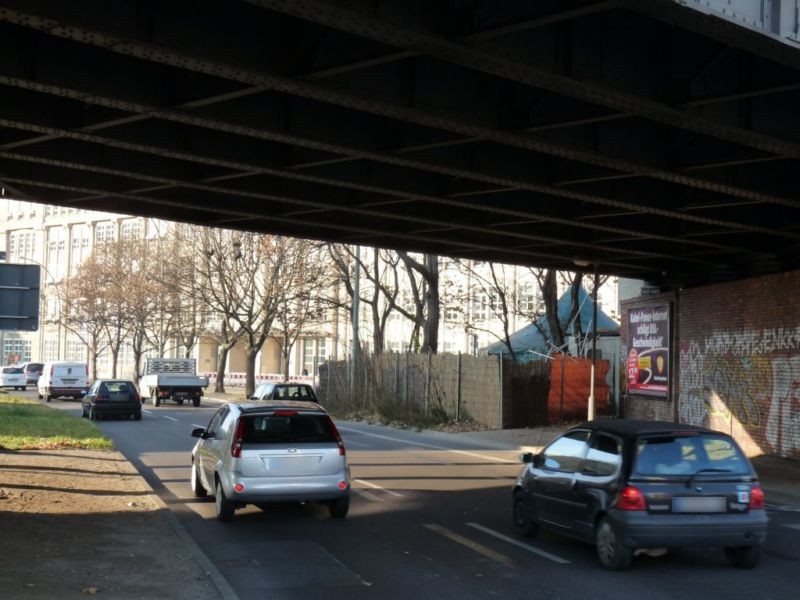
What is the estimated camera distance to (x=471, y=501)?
14.9 meters

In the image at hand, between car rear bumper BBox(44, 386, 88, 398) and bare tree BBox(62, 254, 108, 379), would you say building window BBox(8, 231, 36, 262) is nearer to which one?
bare tree BBox(62, 254, 108, 379)

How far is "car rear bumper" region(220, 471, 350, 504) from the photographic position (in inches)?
473

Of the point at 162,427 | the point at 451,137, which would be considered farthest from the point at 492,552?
the point at 162,427

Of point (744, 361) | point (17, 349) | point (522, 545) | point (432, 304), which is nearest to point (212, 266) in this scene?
point (432, 304)

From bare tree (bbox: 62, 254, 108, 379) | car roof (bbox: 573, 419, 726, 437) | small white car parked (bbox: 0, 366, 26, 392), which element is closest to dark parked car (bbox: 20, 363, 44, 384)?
bare tree (bbox: 62, 254, 108, 379)

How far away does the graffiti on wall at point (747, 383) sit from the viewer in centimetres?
2216

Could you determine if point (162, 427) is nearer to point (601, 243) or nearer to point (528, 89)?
point (601, 243)

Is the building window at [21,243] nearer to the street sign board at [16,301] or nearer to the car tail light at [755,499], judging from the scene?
the street sign board at [16,301]

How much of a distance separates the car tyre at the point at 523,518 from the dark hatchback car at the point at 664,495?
3.67 ft

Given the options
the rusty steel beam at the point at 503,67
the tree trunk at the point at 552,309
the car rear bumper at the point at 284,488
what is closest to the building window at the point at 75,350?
the tree trunk at the point at 552,309

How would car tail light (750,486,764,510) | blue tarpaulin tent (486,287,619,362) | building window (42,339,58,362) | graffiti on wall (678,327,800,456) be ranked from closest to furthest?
car tail light (750,486,764,510) → graffiti on wall (678,327,800,456) → blue tarpaulin tent (486,287,619,362) → building window (42,339,58,362)

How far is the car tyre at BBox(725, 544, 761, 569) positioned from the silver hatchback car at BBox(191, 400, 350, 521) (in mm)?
4814

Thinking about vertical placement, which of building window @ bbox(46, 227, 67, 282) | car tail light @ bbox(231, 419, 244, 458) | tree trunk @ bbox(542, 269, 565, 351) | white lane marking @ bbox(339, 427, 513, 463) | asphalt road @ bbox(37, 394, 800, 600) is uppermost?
building window @ bbox(46, 227, 67, 282)

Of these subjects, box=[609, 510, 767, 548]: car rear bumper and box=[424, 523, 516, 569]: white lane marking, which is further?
box=[424, 523, 516, 569]: white lane marking
